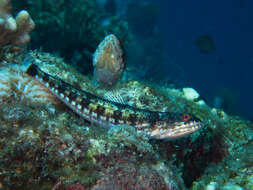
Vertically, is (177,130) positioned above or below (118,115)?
below

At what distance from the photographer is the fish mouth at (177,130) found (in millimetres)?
4156

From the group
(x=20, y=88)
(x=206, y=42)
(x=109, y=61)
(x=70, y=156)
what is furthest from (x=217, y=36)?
(x=70, y=156)

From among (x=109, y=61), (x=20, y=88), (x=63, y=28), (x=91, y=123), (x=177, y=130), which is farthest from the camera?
(x=63, y=28)

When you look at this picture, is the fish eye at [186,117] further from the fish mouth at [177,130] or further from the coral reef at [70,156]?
the coral reef at [70,156]

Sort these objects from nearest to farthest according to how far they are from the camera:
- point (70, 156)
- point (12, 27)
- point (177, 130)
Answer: point (70, 156), point (177, 130), point (12, 27)

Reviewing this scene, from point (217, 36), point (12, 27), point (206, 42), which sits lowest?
point (12, 27)

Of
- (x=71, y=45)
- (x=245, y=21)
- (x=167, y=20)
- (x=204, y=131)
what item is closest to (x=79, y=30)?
(x=71, y=45)

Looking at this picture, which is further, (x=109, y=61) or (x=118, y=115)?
(x=109, y=61)

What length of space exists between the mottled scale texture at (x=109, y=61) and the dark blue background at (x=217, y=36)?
51898 mm

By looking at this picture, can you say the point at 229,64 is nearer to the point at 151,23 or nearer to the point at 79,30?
the point at 151,23

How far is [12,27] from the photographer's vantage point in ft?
15.0

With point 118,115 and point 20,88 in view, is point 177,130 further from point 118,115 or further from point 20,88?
point 20,88

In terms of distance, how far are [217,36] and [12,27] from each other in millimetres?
80046

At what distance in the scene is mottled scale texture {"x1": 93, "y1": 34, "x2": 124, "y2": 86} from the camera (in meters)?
5.64
